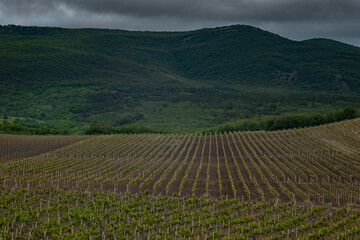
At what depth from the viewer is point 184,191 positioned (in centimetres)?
4153

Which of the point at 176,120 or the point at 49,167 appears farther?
the point at 176,120

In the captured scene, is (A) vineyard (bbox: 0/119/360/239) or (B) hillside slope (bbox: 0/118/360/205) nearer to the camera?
(A) vineyard (bbox: 0/119/360/239)

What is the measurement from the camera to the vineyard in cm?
3057

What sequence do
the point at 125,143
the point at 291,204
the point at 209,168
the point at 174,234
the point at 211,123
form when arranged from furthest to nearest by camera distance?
1. the point at 211,123
2. the point at 125,143
3. the point at 209,168
4. the point at 291,204
5. the point at 174,234

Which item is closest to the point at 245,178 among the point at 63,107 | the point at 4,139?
the point at 4,139

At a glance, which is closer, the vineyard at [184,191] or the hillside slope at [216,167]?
the vineyard at [184,191]

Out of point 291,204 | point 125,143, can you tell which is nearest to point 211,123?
point 125,143

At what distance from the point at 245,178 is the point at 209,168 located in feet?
24.6

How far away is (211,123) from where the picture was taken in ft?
528

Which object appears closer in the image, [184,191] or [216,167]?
[184,191]

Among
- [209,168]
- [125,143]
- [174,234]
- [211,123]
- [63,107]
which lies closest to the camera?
[174,234]

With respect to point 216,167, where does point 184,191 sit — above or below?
above

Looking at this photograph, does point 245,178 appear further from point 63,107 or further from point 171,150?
point 63,107

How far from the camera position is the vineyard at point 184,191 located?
100 ft
